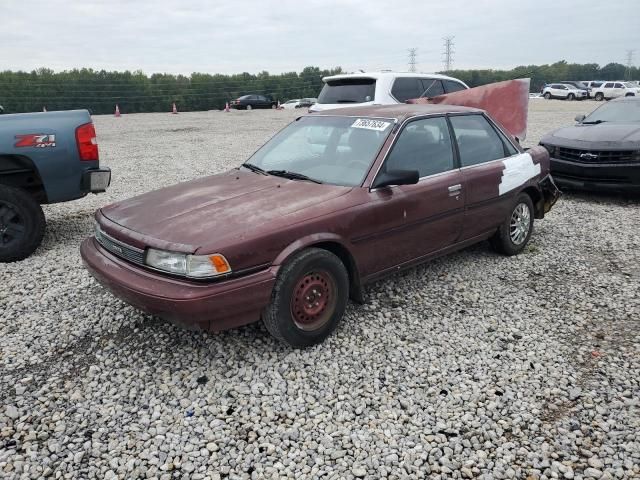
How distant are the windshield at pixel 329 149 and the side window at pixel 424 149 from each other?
0.49ft

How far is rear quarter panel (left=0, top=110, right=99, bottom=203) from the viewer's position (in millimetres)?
5031

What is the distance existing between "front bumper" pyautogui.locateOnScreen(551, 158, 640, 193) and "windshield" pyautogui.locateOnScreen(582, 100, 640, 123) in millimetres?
1444

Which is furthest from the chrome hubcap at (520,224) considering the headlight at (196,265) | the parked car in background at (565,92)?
the parked car in background at (565,92)

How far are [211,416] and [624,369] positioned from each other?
2.58 meters

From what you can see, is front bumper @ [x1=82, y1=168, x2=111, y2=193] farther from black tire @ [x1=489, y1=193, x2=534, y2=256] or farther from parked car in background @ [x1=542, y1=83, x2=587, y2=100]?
parked car in background @ [x1=542, y1=83, x2=587, y2=100]

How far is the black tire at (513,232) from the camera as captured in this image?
4.92m

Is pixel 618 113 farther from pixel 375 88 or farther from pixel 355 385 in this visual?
pixel 355 385

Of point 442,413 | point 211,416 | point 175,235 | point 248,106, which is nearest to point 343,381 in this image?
point 442,413

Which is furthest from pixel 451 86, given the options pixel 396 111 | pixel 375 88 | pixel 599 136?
pixel 396 111

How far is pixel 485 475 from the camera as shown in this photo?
237 cm

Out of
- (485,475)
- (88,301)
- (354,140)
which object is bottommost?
(485,475)

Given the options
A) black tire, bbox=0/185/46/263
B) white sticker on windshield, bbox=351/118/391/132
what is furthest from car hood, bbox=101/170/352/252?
black tire, bbox=0/185/46/263

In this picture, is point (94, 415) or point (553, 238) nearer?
point (94, 415)

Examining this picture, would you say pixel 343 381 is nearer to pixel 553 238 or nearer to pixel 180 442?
pixel 180 442
